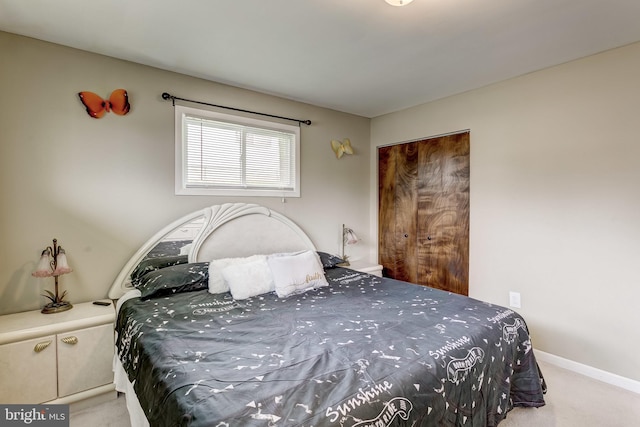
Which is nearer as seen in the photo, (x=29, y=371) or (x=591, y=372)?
(x=29, y=371)

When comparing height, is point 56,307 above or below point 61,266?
below

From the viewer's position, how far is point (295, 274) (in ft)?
8.18

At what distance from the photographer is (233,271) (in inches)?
94.6

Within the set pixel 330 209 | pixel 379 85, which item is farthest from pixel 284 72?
pixel 330 209

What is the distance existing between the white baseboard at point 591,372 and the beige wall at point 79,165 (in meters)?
3.21

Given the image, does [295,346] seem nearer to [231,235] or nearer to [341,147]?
[231,235]

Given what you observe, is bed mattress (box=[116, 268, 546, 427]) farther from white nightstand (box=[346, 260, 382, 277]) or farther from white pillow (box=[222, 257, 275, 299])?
white nightstand (box=[346, 260, 382, 277])

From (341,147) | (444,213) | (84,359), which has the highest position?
(341,147)

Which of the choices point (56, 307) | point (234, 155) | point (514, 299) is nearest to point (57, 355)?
point (56, 307)

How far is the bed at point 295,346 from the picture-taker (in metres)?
1.12

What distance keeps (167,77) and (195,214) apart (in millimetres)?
1208

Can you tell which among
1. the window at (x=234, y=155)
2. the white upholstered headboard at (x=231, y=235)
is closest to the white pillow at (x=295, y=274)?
the white upholstered headboard at (x=231, y=235)

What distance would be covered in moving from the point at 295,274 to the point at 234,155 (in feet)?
4.53

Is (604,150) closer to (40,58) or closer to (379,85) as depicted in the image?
(379,85)
